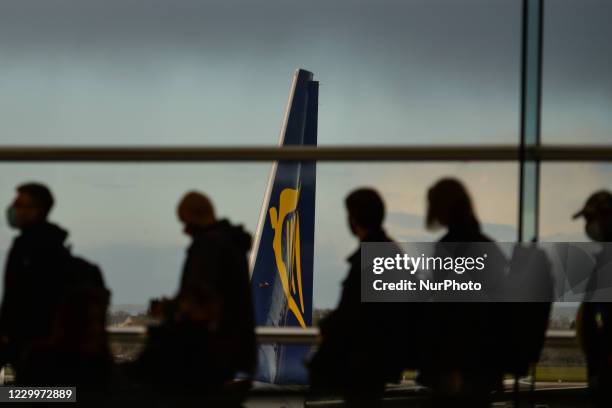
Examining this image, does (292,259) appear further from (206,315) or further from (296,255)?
(206,315)

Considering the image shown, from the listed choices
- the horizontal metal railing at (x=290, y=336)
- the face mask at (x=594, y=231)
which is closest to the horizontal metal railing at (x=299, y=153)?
the face mask at (x=594, y=231)

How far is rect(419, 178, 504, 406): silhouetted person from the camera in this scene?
6.93ft

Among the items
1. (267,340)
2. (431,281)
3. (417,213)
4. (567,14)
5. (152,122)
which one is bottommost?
(267,340)

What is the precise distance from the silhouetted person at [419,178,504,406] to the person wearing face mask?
31.0 inches

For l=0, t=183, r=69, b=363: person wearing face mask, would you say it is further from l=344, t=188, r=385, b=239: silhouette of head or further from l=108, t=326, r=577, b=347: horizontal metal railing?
l=344, t=188, r=385, b=239: silhouette of head

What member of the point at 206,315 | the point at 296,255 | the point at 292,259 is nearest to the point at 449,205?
the point at 206,315

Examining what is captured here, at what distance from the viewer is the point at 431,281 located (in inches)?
84.0

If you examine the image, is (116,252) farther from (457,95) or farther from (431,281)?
(457,95)

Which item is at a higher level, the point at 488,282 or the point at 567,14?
the point at 567,14

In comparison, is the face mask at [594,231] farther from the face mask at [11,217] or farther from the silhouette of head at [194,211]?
the face mask at [11,217]

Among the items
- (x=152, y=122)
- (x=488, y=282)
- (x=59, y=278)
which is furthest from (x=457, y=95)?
(x=59, y=278)

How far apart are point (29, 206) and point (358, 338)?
749mm

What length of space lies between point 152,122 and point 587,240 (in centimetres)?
95

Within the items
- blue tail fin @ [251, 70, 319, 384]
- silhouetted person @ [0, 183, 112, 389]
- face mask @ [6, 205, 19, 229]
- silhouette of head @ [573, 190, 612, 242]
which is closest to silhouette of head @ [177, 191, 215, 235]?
blue tail fin @ [251, 70, 319, 384]
